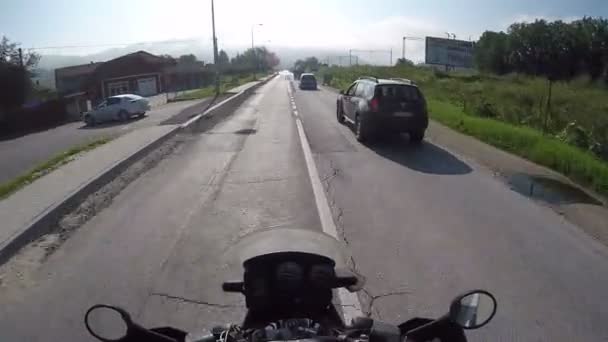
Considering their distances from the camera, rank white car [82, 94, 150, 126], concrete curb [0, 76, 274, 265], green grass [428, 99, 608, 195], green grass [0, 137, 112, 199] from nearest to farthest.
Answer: concrete curb [0, 76, 274, 265] < green grass [0, 137, 112, 199] < green grass [428, 99, 608, 195] < white car [82, 94, 150, 126]

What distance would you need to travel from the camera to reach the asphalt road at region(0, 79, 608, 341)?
4.45 metres

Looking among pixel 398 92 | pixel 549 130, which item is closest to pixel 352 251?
pixel 398 92

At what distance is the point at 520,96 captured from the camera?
26125 millimetres

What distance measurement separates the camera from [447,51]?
225ft

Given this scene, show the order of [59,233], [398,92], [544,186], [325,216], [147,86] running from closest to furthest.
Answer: [59,233] < [325,216] < [544,186] < [398,92] < [147,86]

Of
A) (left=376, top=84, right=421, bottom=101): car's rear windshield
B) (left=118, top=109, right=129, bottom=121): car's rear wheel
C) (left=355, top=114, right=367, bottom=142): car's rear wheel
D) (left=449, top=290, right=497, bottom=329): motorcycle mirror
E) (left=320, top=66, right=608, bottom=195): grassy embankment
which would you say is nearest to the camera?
(left=449, top=290, right=497, bottom=329): motorcycle mirror

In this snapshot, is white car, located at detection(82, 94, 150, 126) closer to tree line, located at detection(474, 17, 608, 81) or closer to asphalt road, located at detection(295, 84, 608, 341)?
asphalt road, located at detection(295, 84, 608, 341)

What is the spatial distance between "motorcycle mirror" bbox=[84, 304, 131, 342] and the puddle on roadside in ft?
25.0

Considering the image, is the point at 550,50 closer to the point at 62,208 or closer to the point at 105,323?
the point at 62,208

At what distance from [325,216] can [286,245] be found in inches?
190

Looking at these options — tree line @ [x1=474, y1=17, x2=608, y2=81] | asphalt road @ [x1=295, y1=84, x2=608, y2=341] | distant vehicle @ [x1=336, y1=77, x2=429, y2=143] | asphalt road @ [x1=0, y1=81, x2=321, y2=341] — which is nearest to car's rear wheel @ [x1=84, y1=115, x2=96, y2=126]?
distant vehicle @ [x1=336, y1=77, x2=429, y2=143]

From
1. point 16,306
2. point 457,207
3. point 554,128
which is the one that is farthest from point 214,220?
point 554,128

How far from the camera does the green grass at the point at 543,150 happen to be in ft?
32.4

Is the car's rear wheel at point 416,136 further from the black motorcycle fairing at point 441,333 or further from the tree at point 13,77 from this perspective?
the tree at point 13,77
